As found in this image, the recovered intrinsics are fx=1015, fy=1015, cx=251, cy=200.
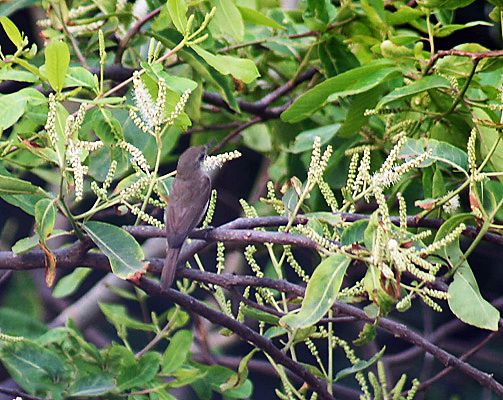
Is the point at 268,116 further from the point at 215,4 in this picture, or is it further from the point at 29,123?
the point at 29,123

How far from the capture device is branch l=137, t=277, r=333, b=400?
2.19 metres

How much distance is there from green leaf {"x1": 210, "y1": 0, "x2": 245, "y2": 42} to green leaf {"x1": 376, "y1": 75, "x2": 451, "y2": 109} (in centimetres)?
40

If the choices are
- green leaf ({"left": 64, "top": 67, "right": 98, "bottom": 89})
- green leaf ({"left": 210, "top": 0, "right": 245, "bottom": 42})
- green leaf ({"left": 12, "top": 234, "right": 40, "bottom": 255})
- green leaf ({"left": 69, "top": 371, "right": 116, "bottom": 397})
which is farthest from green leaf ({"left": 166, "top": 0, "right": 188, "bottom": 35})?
green leaf ({"left": 69, "top": 371, "right": 116, "bottom": 397})

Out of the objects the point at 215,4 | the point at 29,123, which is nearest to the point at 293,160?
the point at 215,4

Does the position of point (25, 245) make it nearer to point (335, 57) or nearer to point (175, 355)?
point (175, 355)

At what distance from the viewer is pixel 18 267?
2.18 meters

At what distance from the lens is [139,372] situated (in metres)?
2.59

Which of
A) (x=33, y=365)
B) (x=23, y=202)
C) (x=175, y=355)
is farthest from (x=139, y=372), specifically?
(x=23, y=202)

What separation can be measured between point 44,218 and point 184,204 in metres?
0.72

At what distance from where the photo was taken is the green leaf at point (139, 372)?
2562mm

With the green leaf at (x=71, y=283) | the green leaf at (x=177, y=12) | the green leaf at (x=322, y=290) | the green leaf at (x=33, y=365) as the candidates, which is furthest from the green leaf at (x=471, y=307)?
the green leaf at (x=71, y=283)

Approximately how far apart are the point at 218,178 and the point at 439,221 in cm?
289

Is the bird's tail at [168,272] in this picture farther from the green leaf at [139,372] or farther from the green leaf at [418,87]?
the green leaf at [418,87]

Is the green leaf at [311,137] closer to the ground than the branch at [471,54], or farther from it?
closer to the ground
